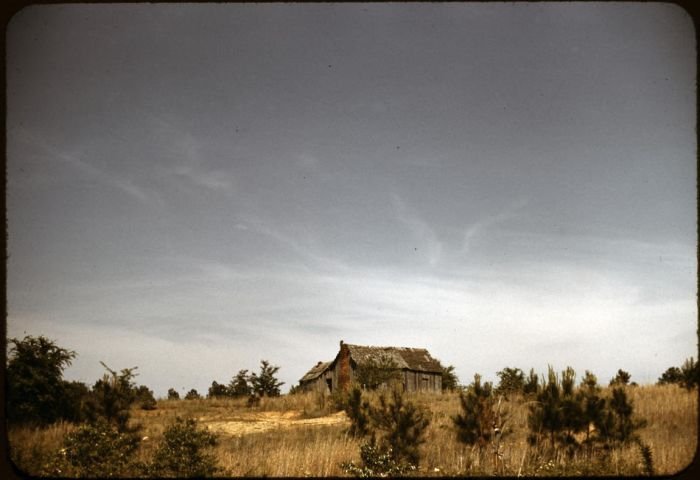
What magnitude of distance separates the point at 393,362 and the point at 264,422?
18894mm

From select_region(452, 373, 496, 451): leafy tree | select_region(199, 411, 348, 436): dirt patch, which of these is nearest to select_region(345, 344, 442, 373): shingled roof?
select_region(199, 411, 348, 436): dirt patch

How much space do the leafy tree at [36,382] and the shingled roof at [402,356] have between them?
24.5 m

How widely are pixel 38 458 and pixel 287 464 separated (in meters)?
4.60

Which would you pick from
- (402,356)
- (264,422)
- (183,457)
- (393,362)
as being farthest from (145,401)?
(402,356)

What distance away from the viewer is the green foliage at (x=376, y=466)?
8.18m

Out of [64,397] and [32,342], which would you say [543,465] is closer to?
[64,397]

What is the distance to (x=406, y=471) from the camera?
8.45 meters

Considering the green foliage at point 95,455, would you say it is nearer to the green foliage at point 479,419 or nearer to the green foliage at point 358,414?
the green foliage at point 358,414

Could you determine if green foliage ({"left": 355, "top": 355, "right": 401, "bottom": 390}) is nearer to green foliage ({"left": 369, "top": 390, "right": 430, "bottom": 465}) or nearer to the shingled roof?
the shingled roof

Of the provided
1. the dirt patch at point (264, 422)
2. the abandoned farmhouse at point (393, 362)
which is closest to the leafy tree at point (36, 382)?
the dirt patch at point (264, 422)

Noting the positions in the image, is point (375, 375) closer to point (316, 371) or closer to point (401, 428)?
point (316, 371)

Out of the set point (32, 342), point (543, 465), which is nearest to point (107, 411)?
point (32, 342)

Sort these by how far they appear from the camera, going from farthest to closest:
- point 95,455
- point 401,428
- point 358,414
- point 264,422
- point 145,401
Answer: point 145,401 → point 264,422 → point 358,414 → point 401,428 → point 95,455

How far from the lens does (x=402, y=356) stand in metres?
39.3
